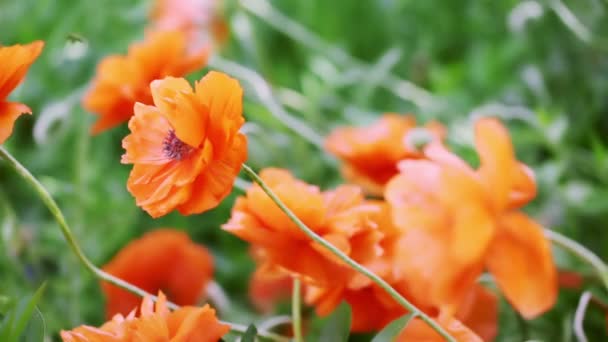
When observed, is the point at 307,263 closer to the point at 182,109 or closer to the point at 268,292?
the point at 182,109

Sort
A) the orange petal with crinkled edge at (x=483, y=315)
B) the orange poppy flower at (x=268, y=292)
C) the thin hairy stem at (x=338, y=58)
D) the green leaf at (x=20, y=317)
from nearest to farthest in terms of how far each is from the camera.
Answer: the green leaf at (x=20, y=317)
the orange petal with crinkled edge at (x=483, y=315)
the orange poppy flower at (x=268, y=292)
the thin hairy stem at (x=338, y=58)

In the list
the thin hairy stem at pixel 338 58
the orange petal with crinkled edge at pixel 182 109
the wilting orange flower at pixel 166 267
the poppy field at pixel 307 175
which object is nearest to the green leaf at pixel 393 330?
the poppy field at pixel 307 175

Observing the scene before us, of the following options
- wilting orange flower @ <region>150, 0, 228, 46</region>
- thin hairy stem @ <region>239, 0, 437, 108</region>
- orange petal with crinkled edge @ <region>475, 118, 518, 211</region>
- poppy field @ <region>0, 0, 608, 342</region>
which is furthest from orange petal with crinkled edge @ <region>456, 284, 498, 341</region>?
wilting orange flower @ <region>150, 0, 228, 46</region>

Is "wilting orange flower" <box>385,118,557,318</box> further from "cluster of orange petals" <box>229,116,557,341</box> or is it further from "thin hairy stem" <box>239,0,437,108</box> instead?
"thin hairy stem" <box>239,0,437,108</box>

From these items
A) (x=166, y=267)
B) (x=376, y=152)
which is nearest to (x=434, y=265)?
Answer: (x=376, y=152)

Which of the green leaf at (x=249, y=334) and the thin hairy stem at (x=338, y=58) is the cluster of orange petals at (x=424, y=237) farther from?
the thin hairy stem at (x=338, y=58)
